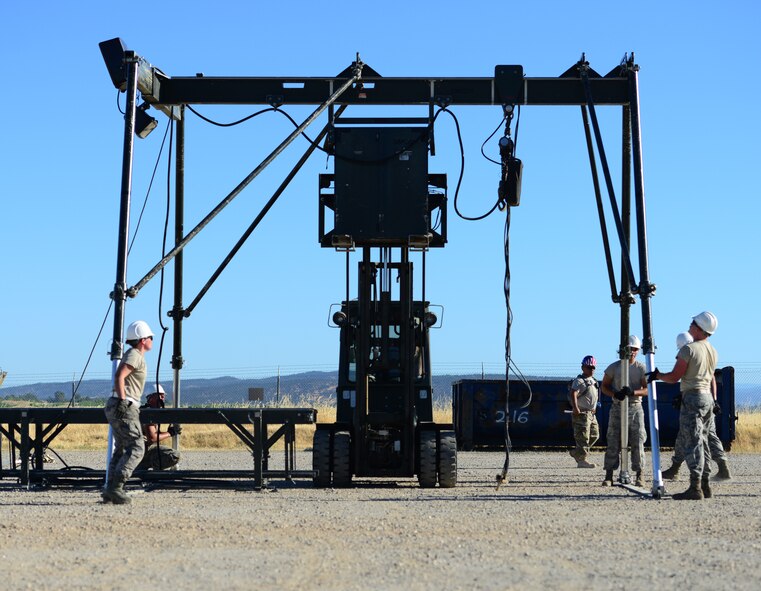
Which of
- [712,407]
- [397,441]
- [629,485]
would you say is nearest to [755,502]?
[712,407]

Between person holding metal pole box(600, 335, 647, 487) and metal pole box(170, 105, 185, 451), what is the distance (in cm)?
665

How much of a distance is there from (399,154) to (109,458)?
5.84 meters

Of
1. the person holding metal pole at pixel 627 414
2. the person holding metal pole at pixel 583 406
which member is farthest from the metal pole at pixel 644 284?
the person holding metal pole at pixel 583 406

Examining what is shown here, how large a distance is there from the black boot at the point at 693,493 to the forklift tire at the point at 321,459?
4.72 meters

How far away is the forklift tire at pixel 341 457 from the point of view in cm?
1711

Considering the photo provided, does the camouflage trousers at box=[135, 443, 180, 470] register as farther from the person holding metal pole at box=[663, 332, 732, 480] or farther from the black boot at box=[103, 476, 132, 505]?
the person holding metal pole at box=[663, 332, 732, 480]

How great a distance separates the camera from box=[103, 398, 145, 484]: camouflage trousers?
14.3 metres

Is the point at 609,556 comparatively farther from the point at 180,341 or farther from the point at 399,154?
the point at 180,341

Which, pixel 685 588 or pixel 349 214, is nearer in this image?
pixel 685 588

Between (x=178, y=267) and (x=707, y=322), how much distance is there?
859 centimetres

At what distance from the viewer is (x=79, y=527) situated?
11.9 metres

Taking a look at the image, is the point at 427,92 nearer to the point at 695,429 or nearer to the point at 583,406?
the point at 695,429

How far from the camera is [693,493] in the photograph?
49.6 feet

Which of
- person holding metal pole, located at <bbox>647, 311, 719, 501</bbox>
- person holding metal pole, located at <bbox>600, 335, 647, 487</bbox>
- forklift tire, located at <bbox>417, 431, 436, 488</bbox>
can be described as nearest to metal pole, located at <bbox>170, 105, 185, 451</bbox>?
forklift tire, located at <bbox>417, 431, 436, 488</bbox>
